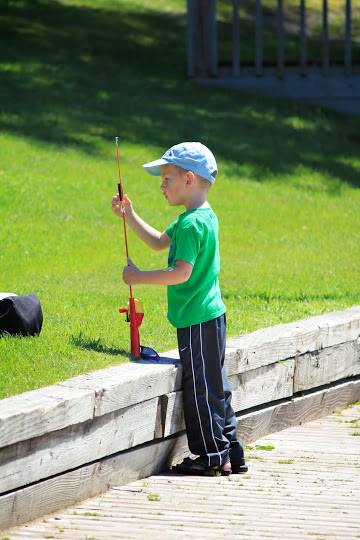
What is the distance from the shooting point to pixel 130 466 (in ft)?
18.4

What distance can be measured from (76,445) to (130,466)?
55cm

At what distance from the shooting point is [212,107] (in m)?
15.8

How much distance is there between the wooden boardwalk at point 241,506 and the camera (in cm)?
482

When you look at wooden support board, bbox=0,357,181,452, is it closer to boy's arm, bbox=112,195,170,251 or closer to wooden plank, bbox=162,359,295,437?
wooden plank, bbox=162,359,295,437

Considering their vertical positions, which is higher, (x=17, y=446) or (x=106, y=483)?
(x=17, y=446)

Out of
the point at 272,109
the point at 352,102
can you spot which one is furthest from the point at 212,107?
the point at 352,102

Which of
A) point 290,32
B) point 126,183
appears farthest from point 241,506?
point 290,32

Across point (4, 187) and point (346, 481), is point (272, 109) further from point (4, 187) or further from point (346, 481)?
point (346, 481)

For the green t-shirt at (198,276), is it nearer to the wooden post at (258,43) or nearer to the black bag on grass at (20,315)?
the black bag on grass at (20,315)

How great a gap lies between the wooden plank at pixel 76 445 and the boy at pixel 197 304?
24 centimetres

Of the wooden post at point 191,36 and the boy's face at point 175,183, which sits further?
the wooden post at point 191,36

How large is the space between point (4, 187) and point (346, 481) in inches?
275

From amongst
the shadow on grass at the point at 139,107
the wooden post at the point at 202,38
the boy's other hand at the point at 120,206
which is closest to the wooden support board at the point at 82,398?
the boy's other hand at the point at 120,206

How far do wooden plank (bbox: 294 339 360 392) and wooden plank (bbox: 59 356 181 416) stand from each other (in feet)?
4.51
